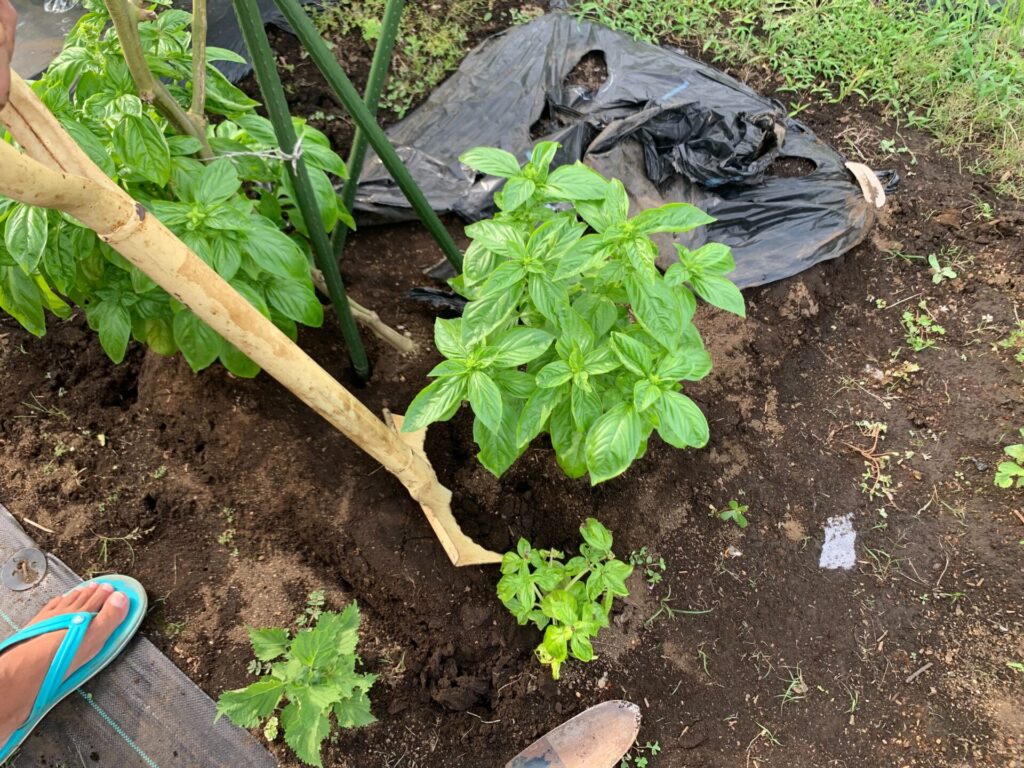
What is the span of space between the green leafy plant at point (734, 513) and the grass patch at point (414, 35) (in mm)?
2457

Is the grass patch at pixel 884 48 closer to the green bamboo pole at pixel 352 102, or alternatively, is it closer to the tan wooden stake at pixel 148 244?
the green bamboo pole at pixel 352 102

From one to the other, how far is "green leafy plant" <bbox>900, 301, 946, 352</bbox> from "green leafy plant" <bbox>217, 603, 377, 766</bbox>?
2644 mm

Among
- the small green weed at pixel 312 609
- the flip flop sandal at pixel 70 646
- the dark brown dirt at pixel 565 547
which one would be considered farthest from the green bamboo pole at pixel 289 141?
the flip flop sandal at pixel 70 646

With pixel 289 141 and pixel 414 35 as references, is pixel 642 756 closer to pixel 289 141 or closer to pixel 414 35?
pixel 289 141

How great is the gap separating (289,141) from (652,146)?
1.83 m

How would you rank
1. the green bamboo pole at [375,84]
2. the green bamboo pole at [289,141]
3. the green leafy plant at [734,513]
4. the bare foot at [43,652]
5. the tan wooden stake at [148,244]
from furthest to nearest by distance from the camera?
the green leafy plant at [734,513] < the bare foot at [43,652] < the green bamboo pole at [375,84] < the green bamboo pole at [289,141] < the tan wooden stake at [148,244]

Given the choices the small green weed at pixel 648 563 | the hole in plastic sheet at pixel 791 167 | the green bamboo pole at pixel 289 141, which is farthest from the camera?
the hole in plastic sheet at pixel 791 167

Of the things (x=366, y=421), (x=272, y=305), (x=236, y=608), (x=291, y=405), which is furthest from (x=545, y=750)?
(x=272, y=305)

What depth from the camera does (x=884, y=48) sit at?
11.8ft

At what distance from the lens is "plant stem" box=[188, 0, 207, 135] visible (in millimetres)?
1507

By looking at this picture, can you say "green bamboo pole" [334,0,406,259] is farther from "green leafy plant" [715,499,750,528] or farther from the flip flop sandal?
"green leafy plant" [715,499,750,528]

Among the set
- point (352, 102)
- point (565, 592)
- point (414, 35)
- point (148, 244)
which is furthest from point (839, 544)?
point (414, 35)

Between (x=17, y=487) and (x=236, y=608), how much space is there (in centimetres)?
93

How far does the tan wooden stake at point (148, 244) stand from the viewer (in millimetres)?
950
